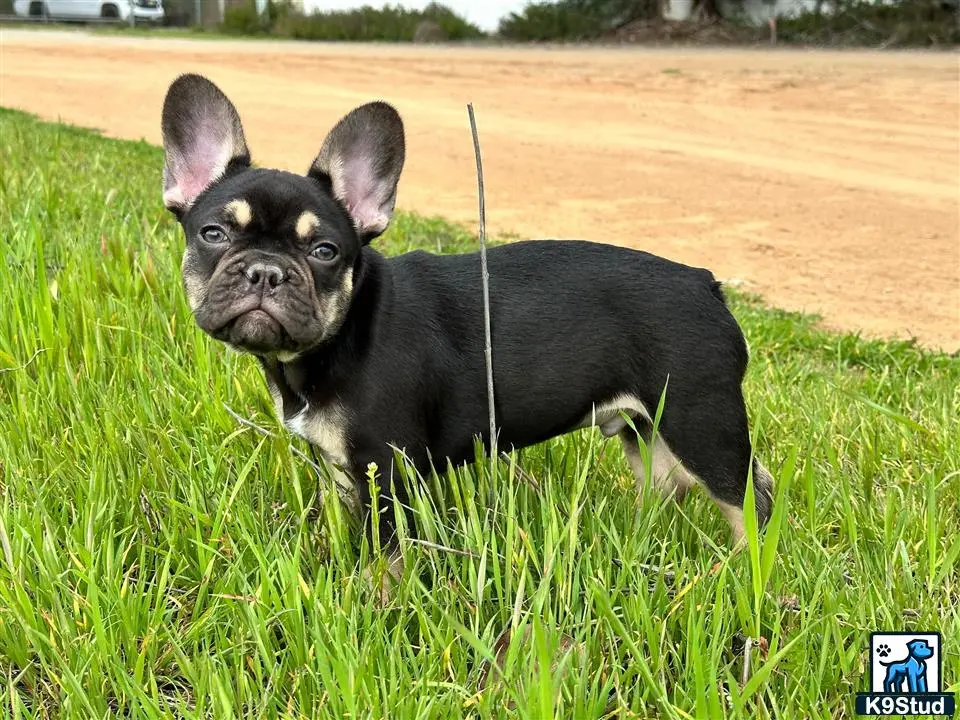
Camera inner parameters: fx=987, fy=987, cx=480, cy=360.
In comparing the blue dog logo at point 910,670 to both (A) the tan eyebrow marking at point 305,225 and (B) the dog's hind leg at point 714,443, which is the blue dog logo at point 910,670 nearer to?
(B) the dog's hind leg at point 714,443

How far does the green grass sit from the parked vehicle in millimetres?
40798

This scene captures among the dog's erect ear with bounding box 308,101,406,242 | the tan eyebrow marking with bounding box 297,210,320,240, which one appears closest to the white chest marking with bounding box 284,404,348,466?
the tan eyebrow marking with bounding box 297,210,320,240

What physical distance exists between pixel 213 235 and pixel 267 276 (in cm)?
34

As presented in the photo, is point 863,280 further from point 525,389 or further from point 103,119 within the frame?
point 103,119

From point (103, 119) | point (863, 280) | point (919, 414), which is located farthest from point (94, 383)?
point (103, 119)

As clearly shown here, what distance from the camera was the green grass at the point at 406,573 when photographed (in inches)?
92.0

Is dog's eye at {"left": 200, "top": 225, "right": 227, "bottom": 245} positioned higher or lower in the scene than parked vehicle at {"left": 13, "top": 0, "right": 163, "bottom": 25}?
lower

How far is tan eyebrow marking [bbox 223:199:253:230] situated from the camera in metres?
2.99

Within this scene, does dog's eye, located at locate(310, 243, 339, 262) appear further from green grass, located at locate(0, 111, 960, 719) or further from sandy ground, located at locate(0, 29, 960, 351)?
sandy ground, located at locate(0, 29, 960, 351)

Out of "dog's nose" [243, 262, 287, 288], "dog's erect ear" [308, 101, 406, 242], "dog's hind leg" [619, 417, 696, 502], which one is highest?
"dog's erect ear" [308, 101, 406, 242]

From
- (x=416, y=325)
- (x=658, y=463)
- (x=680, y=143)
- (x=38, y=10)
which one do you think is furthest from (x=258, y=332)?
(x=38, y=10)

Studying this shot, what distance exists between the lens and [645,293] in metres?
3.21

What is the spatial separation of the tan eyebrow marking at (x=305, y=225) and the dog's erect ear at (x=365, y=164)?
304 mm

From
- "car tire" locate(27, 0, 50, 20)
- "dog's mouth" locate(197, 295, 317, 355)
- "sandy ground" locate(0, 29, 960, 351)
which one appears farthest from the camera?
"car tire" locate(27, 0, 50, 20)
